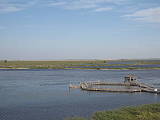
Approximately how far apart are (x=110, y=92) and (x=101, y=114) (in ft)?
72.5

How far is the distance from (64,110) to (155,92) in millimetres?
23329

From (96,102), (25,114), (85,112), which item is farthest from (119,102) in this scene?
(25,114)

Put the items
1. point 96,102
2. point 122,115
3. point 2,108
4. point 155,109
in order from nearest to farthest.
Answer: point 122,115 → point 155,109 → point 2,108 → point 96,102

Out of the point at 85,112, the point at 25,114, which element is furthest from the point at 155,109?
the point at 25,114

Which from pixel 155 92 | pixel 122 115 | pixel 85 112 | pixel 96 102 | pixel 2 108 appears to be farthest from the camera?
pixel 155 92

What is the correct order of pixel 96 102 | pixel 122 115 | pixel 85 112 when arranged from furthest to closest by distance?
pixel 96 102 < pixel 85 112 < pixel 122 115

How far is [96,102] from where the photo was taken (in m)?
36.8

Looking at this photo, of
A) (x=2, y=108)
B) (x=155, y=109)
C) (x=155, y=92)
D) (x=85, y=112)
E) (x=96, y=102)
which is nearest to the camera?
(x=155, y=109)

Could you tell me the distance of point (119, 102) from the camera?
3681cm

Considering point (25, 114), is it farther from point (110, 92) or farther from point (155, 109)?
point (110, 92)

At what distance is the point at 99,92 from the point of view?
48.3 meters

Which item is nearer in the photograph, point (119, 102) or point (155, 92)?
point (119, 102)

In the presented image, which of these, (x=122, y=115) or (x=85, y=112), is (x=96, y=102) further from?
(x=122, y=115)

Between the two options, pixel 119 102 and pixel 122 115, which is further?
pixel 119 102
